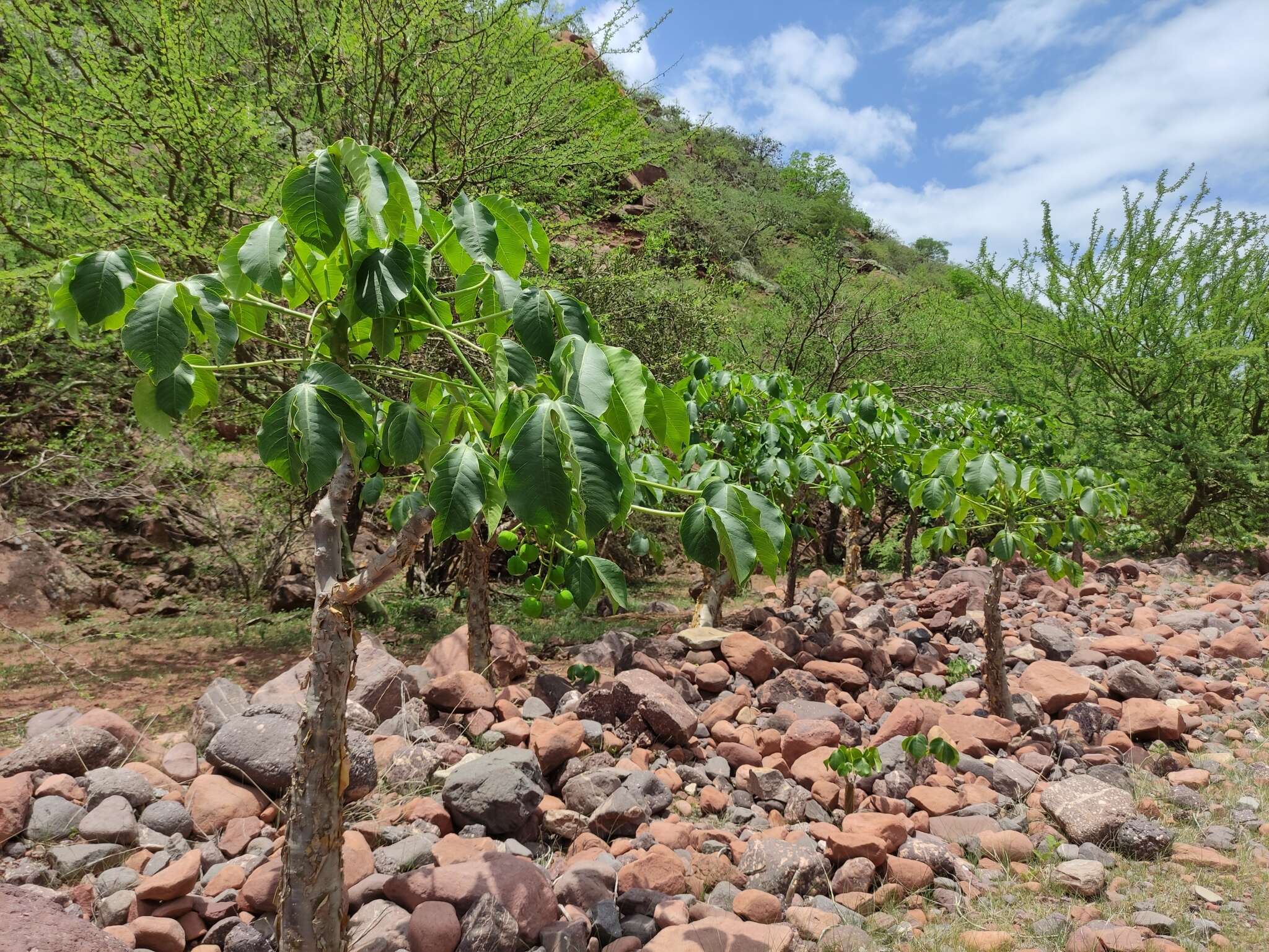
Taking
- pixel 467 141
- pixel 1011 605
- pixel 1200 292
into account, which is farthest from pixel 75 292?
pixel 1200 292

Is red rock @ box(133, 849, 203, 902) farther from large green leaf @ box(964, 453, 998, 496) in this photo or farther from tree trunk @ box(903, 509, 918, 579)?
tree trunk @ box(903, 509, 918, 579)

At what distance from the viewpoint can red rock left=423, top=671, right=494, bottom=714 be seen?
13.4 ft

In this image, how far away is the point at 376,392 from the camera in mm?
1994

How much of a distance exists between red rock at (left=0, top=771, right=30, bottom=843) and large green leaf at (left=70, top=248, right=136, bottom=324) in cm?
220

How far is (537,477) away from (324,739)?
1.12 meters

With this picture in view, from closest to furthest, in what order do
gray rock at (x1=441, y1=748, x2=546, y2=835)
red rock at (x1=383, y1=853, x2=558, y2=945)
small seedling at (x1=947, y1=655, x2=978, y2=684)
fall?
red rock at (x1=383, y1=853, x2=558, y2=945) < gray rock at (x1=441, y1=748, x2=546, y2=835) < small seedling at (x1=947, y1=655, x2=978, y2=684)

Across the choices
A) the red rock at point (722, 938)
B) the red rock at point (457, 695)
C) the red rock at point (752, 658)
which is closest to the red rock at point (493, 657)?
the red rock at point (457, 695)

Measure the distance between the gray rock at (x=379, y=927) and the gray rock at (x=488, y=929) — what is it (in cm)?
19

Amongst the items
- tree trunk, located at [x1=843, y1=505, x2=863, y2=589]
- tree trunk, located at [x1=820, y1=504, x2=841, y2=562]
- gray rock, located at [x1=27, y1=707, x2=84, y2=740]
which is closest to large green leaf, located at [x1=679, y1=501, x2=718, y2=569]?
gray rock, located at [x1=27, y1=707, x2=84, y2=740]

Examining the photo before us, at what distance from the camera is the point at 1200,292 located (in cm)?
1019

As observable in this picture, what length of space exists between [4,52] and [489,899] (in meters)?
9.15

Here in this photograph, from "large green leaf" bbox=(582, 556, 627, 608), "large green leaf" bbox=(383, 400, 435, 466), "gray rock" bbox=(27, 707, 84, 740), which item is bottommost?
"gray rock" bbox=(27, 707, 84, 740)

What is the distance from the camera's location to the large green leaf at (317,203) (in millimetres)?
1490

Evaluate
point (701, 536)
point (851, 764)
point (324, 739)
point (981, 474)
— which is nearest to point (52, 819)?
point (324, 739)
